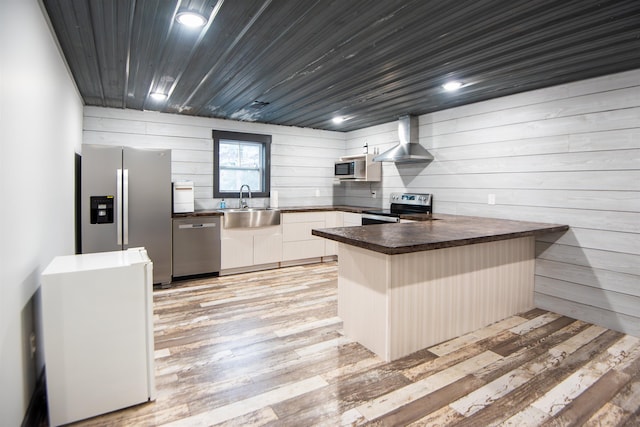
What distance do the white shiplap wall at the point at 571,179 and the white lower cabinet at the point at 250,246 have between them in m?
2.53

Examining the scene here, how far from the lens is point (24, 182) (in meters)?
1.75

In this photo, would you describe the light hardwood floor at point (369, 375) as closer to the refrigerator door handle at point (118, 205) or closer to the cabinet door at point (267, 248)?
the refrigerator door handle at point (118, 205)

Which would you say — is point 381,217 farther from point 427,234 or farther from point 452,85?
point 427,234

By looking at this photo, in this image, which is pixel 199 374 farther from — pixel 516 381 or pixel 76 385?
pixel 516 381

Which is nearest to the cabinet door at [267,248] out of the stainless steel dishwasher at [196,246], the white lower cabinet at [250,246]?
the white lower cabinet at [250,246]

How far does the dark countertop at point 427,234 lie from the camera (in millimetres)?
2249

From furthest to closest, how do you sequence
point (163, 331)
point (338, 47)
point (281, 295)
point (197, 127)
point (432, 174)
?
point (197, 127)
point (432, 174)
point (281, 295)
point (163, 331)
point (338, 47)

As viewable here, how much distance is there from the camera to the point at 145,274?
6.24 feet

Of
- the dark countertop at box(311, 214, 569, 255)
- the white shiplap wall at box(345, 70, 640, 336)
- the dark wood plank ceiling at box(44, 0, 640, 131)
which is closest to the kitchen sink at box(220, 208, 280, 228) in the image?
the dark wood plank ceiling at box(44, 0, 640, 131)

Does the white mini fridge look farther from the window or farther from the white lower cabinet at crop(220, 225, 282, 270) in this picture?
the window

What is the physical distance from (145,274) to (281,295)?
2.14 metres

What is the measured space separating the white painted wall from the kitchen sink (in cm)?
218

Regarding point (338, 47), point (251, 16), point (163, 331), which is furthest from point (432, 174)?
point (163, 331)

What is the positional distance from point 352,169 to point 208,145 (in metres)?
2.20
